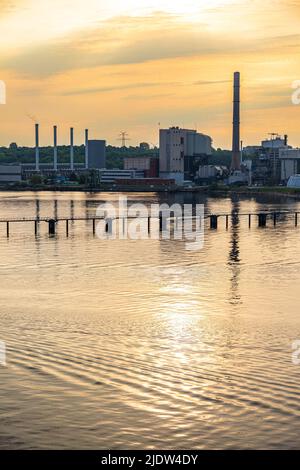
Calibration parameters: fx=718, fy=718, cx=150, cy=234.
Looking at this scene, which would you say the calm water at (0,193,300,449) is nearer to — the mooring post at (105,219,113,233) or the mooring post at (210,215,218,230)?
the mooring post at (105,219,113,233)

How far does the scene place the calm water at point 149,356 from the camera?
23.6m

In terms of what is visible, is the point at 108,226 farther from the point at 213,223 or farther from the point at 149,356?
the point at 149,356

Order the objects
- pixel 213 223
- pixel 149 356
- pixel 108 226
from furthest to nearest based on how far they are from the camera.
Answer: pixel 213 223
pixel 108 226
pixel 149 356

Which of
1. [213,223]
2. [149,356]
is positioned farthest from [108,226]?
[149,356]

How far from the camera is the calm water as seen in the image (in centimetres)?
2361

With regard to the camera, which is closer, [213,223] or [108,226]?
[108,226]

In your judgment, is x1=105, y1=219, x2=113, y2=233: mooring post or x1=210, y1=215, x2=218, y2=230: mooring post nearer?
x1=105, y1=219, x2=113, y2=233: mooring post

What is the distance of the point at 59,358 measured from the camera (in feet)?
102

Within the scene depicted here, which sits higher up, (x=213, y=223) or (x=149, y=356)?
(x=213, y=223)

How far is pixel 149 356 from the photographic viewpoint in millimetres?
31844

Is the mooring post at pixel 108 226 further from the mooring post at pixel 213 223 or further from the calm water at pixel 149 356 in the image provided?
the calm water at pixel 149 356

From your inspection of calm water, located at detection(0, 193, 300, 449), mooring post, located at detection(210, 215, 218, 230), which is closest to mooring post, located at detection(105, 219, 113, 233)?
mooring post, located at detection(210, 215, 218, 230)

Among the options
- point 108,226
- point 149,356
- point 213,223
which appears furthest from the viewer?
point 213,223
